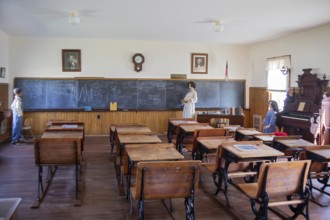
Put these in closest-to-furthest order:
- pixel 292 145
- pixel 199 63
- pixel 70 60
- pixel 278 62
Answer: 1. pixel 292 145
2. pixel 278 62
3. pixel 70 60
4. pixel 199 63

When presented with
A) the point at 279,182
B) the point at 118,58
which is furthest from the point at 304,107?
the point at 118,58

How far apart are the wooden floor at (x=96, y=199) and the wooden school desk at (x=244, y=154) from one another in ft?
1.02

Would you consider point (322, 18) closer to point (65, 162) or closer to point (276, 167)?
point (276, 167)

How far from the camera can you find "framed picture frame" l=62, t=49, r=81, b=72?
8.82m

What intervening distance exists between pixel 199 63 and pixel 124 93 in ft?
8.23

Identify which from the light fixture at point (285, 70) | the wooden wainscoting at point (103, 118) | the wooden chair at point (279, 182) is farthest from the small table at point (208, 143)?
the wooden wainscoting at point (103, 118)

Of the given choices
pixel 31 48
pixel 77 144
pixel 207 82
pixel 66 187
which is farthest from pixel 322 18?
pixel 31 48

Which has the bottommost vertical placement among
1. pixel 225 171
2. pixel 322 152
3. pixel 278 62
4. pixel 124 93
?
pixel 225 171

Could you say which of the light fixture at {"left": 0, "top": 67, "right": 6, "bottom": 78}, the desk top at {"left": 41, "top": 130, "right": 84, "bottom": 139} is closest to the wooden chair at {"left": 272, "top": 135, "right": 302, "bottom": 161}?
the desk top at {"left": 41, "top": 130, "right": 84, "bottom": 139}

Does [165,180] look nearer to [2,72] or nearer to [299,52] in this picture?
[299,52]

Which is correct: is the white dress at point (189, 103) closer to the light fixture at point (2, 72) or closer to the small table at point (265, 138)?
the small table at point (265, 138)

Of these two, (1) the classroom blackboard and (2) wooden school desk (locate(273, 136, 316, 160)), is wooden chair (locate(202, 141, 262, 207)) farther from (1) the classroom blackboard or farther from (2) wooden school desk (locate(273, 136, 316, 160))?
(1) the classroom blackboard

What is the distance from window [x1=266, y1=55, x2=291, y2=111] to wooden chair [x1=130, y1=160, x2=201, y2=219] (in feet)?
19.5

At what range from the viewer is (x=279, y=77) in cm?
852
